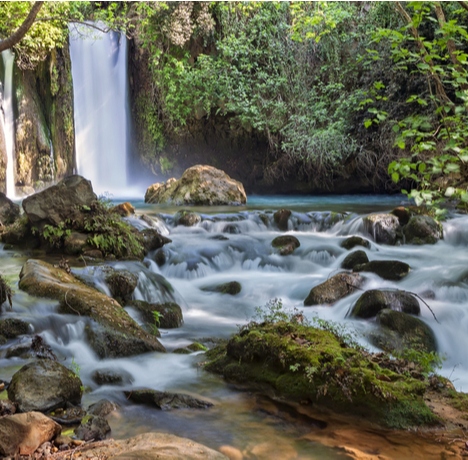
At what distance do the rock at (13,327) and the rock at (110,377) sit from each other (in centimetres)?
99

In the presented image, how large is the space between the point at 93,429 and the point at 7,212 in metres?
7.57

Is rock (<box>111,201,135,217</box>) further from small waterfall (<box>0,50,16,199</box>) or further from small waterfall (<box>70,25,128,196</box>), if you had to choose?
small waterfall (<box>70,25,128,196</box>)

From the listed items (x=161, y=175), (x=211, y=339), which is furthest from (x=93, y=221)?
(x=161, y=175)

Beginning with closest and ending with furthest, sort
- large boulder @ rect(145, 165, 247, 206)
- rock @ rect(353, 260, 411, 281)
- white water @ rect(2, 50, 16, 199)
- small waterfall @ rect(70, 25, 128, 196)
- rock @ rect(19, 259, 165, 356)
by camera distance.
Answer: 1. rock @ rect(19, 259, 165, 356)
2. rock @ rect(353, 260, 411, 281)
3. large boulder @ rect(145, 165, 247, 206)
4. white water @ rect(2, 50, 16, 199)
5. small waterfall @ rect(70, 25, 128, 196)

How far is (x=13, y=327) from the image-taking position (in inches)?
168

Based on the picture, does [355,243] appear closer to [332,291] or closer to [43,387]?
[332,291]

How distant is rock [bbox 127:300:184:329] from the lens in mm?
5641

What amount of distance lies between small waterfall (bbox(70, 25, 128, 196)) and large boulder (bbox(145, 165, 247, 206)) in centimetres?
584

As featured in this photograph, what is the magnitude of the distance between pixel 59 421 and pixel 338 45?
1632 cm

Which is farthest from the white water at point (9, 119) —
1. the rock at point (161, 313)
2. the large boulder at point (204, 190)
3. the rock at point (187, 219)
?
the rock at point (161, 313)

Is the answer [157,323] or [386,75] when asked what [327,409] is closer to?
[157,323]

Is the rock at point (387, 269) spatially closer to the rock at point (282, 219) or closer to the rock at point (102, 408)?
the rock at point (282, 219)

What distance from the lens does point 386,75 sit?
1423cm

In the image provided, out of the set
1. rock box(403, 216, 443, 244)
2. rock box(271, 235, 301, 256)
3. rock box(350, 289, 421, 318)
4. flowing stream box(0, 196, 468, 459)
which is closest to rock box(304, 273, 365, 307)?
flowing stream box(0, 196, 468, 459)
